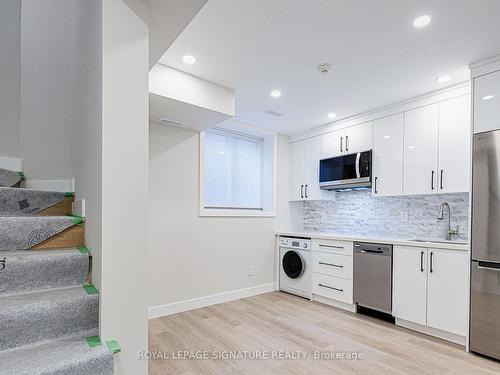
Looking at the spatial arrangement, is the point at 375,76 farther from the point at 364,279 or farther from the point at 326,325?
the point at 326,325

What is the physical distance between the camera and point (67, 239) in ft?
5.75

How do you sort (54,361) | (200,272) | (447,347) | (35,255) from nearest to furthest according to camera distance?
(54,361)
(35,255)
(447,347)
(200,272)

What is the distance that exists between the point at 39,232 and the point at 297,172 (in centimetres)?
359

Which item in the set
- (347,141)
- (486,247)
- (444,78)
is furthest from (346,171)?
(486,247)

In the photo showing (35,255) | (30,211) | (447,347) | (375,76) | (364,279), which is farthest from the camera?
(364,279)

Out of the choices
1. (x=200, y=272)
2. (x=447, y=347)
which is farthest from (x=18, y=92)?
(x=447, y=347)

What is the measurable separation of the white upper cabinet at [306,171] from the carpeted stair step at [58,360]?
11.6 ft

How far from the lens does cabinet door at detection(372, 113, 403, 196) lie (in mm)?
3338

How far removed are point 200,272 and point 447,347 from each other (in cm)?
262

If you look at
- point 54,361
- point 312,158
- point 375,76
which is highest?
point 375,76

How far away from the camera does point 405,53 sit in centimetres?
230

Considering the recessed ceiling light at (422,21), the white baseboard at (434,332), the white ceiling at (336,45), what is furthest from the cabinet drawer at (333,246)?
the recessed ceiling light at (422,21)

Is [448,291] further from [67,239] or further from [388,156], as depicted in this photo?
[67,239]

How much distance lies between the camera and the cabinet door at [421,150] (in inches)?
120
